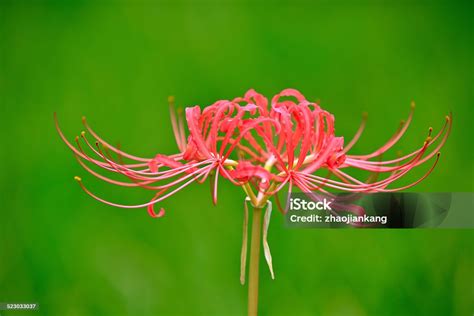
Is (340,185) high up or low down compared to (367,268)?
up

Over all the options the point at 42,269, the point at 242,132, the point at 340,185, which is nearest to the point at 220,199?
the point at 42,269

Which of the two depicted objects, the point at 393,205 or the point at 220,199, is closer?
the point at 393,205

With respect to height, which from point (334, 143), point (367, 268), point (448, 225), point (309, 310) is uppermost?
point (334, 143)

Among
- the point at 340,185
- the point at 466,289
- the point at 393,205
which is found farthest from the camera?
the point at 466,289

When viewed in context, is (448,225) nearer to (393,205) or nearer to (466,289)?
(393,205)

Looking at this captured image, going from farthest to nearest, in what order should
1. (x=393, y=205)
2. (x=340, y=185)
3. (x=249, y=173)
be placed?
(x=393, y=205) < (x=340, y=185) < (x=249, y=173)

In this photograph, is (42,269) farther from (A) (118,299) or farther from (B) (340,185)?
(B) (340,185)

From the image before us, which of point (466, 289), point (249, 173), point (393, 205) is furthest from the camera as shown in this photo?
point (466, 289)

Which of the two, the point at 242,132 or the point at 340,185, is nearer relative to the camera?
the point at 242,132

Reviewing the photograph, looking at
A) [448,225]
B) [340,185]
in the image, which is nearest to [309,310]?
[448,225]
